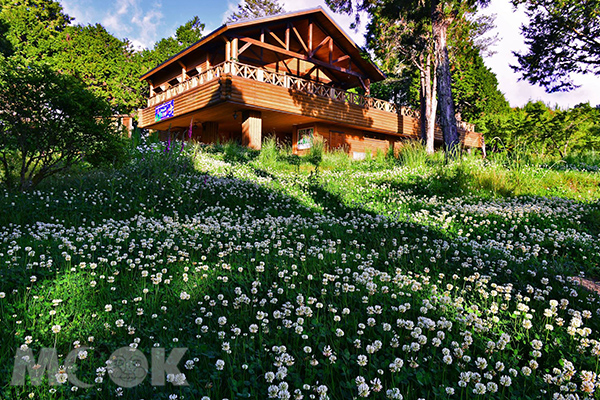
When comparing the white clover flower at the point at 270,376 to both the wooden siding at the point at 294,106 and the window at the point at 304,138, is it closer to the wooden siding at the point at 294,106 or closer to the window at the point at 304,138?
the wooden siding at the point at 294,106

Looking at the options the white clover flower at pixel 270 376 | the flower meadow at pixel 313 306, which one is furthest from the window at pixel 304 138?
the white clover flower at pixel 270 376

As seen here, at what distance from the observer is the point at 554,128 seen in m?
19.4

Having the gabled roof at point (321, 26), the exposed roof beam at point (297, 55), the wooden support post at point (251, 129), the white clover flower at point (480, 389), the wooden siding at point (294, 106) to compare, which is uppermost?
the gabled roof at point (321, 26)

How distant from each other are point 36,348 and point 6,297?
82 centimetres

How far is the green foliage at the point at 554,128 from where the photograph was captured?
18.9m

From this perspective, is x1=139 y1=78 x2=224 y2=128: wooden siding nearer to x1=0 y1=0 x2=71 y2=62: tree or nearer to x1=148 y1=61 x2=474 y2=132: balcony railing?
x1=148 y1=61 x2=474 y2=132: balcony railing

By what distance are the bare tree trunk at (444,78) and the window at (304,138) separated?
7.93 m

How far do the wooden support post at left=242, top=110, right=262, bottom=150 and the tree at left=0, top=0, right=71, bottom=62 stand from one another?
72.0 feet

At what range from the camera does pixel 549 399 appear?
1.78 m

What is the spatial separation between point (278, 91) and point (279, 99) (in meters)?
0.40

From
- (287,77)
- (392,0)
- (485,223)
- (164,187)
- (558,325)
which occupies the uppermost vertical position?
(392,0)

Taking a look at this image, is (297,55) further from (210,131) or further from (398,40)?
(210,131)

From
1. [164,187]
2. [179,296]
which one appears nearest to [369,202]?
[164,187]

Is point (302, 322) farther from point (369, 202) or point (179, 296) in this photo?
point (369, 202)
